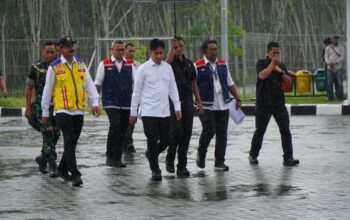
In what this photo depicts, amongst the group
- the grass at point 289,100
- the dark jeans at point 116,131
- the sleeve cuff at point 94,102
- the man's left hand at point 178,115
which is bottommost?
the grass at point 289,100

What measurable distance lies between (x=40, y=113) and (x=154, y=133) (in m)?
1.41

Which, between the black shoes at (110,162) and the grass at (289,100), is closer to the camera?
the black shoes at (110,162)

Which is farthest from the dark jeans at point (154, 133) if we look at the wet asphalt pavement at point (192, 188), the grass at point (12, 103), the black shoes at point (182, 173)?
the grass at point (12, 103)

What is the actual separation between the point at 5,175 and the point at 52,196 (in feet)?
7.22

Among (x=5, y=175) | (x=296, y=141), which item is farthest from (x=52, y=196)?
(x=296, y=141)

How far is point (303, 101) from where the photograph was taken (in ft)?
92.7

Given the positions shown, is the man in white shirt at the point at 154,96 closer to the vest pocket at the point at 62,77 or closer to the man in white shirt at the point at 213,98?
the vest pocket at the point at 62,77

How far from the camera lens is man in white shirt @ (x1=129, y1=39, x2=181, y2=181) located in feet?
41.9

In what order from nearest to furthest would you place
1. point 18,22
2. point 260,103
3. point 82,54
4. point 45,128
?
point 45,128, point 260,103, point 82,54, point 18,22

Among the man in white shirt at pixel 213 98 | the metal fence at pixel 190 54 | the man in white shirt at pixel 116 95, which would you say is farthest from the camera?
the metal fence at pixel 190 54

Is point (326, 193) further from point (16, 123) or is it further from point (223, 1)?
point (223, 1)

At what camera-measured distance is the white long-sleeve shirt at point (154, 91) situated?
41.9 feet

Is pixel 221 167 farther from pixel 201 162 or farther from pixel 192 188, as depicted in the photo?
pixel 192 188

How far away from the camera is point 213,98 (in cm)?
1381
